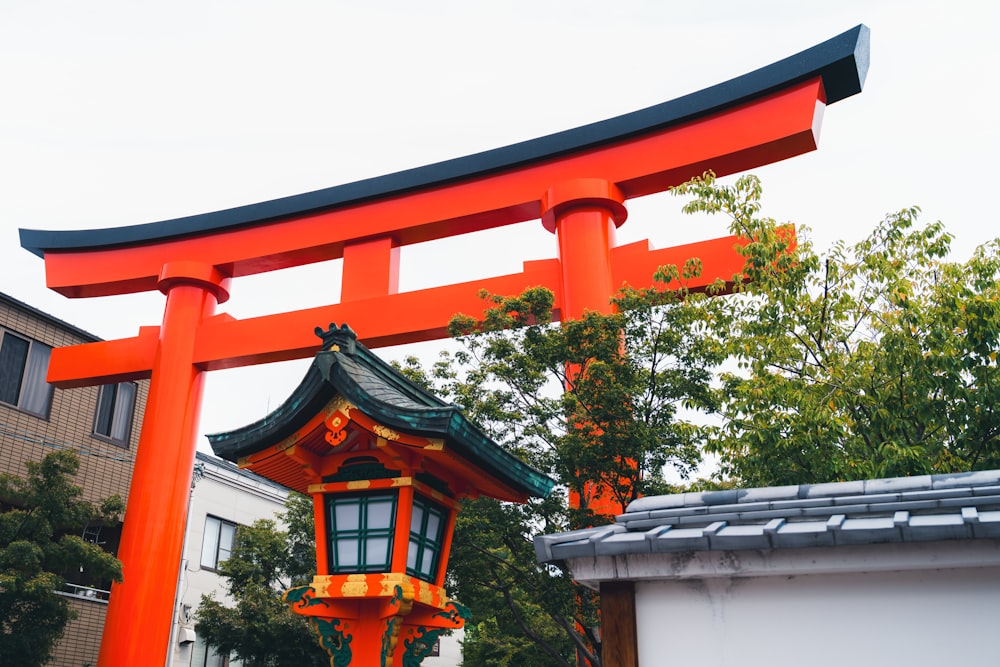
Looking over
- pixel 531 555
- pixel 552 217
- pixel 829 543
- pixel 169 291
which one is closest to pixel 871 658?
pixel 829 543

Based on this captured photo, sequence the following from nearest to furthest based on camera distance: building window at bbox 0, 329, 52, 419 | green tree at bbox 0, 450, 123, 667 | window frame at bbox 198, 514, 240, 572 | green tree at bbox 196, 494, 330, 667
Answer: green tree at bbox 0, 450, 123, 667 → green tree at bbox 196, 494, 330, 667 → building window at bbox 0, 329, 52, 419 → window frame at bbox 198, 514, 240, 572

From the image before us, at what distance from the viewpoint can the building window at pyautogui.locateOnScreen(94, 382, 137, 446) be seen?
59.2 ft

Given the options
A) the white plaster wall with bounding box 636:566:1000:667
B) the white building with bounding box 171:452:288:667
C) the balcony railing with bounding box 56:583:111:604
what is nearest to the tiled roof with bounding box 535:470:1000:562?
the white plaster wall with bounding box 636:566:1000:667

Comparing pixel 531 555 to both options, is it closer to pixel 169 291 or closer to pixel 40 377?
pixel 169 291

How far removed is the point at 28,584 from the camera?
10.1 meters

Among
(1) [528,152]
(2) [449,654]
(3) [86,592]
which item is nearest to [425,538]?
(1) [528,152]

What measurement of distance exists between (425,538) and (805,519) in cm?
325

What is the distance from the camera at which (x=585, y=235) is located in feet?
36.5

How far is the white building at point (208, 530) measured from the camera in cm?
1798

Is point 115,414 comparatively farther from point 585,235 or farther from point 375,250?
point 585,235

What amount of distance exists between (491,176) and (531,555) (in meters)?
5.80

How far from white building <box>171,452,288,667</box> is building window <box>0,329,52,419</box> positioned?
11.6ft

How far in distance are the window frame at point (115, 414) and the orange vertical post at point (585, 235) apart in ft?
36.5

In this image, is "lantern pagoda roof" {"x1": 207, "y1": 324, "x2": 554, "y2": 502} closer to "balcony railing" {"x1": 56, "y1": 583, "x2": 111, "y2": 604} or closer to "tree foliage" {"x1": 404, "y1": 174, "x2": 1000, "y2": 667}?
"tree foliage" {"x1": 404, "y1": 174, "x2": 1000, "y2": 667}
